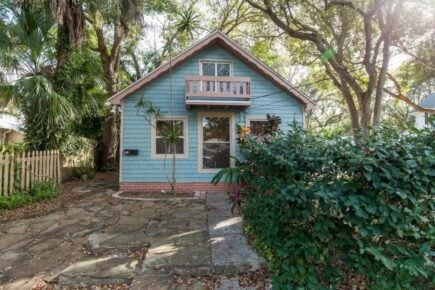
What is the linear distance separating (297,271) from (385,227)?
2.67 feet

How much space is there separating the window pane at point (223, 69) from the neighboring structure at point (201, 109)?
0.11 feet

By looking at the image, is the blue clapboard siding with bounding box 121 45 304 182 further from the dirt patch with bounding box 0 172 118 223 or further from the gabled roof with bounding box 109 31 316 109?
the dirt patch with bounding box 0 172 118 223

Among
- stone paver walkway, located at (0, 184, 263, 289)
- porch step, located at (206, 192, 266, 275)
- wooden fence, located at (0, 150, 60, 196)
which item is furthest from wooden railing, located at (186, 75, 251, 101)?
wooden fence, located at (0, 150, 60, 196)

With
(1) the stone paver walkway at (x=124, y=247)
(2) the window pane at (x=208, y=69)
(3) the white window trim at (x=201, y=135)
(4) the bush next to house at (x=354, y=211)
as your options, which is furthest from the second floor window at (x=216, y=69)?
(4) the bush next to house at (x=354, y=211)

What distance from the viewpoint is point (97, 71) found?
30.8ft

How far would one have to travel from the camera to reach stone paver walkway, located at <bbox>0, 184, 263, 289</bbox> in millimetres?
3330

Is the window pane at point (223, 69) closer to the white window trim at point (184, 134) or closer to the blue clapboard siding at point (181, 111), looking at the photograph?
the blue clapboard siding at point (181, 111)

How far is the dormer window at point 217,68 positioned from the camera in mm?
8797

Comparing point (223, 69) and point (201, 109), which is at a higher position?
point (223, 69)

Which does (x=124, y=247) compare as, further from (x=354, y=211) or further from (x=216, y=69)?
(x=216, y=69)

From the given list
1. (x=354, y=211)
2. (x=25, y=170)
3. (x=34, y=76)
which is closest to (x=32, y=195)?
(x=25, y=170)

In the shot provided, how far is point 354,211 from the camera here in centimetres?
201

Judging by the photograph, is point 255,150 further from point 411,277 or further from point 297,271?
point 411,277

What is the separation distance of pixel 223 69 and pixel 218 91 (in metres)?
1.29
